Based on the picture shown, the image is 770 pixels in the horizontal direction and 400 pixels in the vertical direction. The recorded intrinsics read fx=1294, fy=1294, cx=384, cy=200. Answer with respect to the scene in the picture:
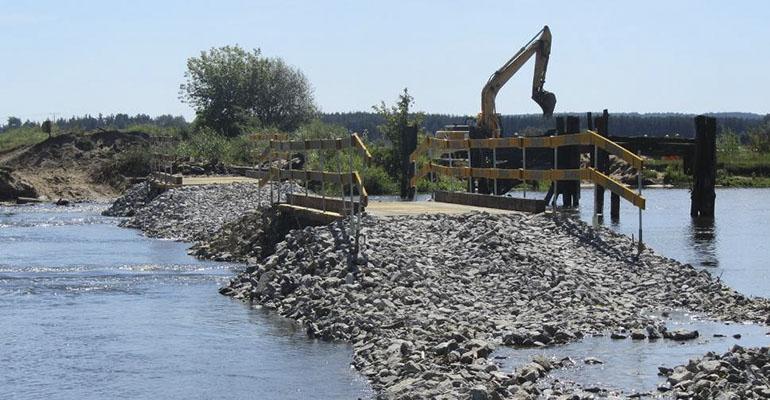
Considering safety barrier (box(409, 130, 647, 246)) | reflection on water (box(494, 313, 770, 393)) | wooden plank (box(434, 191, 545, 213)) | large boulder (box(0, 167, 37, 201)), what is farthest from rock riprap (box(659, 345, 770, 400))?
large boulder (box(0, 167, 37, 201))

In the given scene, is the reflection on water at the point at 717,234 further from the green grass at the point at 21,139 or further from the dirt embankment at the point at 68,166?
the green grass at the point at 21,139

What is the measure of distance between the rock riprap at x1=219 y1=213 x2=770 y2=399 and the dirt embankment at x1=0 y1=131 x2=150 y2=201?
34400 mm

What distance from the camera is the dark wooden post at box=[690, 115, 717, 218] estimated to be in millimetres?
39938

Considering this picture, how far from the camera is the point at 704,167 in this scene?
1585 inches

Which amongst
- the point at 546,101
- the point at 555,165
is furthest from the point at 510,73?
the point at 555,165

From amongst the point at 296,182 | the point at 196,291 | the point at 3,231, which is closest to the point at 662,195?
the point at 296,182

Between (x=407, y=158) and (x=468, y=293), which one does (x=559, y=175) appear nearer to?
(x=468, y=293)

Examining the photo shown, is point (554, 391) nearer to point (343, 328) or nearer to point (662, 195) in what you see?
point (343, 328)

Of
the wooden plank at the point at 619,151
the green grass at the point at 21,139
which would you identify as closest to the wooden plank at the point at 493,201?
the wooden plank at the point at 619,151

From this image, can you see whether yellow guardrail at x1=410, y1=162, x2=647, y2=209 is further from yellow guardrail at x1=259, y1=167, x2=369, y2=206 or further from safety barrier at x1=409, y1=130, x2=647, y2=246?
yellow guardrail at x1=259, y1=167, x2=369, y2=206

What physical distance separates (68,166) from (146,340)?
43981 millimetres

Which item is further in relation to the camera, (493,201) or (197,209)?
(197,209)

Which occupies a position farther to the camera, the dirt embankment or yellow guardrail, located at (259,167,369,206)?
the dirt embankment

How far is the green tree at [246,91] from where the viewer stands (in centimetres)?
7519
